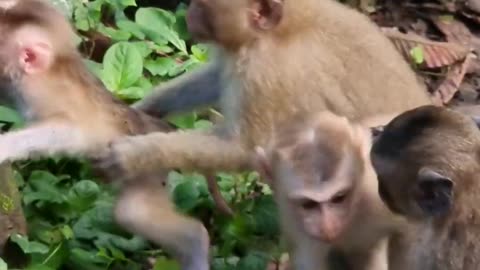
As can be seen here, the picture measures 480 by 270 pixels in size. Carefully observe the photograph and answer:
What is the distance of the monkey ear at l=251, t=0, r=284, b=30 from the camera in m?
7.95

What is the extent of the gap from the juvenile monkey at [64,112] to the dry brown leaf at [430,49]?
3.17m

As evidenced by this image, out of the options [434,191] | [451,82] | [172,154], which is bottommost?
[451,82]

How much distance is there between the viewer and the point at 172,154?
7.98 meters

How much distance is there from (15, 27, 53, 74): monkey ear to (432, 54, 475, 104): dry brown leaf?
327 centimetres

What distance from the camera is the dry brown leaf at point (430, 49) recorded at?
1069 centimetres

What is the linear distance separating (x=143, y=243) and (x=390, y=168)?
2.05 metres

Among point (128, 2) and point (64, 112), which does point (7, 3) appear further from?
point (128, 2)

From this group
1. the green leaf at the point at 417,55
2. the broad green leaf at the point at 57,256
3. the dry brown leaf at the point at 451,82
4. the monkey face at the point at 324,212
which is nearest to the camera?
the monkey face at the point at 324,212

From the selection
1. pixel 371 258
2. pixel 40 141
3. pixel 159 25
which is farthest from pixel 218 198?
pixel 159 25

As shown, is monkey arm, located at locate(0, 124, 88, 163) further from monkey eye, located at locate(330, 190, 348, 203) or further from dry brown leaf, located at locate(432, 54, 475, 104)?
dry brown leaf, located at locate(432, 54, 475, 104)

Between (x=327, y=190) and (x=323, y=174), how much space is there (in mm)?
88

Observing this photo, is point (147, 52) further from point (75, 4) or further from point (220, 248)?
point (220, 248)

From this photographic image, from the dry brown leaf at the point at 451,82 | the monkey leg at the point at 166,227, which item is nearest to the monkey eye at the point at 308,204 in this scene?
the monkey leg at the point at 166,227

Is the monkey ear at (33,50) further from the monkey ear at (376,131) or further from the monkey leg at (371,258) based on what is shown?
the monkey leg at (371,258)
